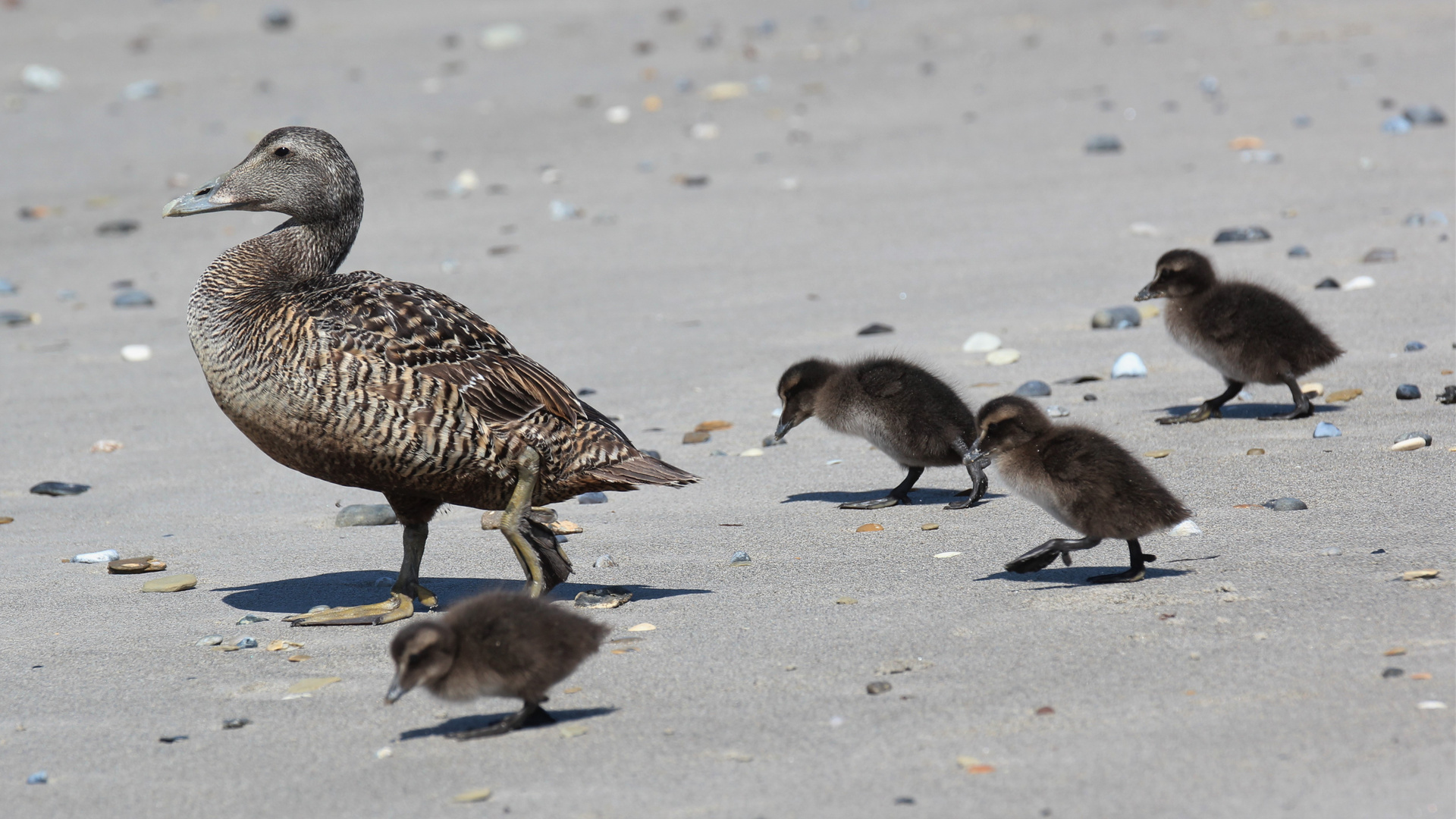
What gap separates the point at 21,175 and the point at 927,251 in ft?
27.8

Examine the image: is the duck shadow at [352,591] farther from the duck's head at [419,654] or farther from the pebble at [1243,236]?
the pebble at [1243,236]

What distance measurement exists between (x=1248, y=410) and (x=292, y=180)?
4.60 m

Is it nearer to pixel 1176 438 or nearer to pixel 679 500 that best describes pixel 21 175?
pixel 679 500

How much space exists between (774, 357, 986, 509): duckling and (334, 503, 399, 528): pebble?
1.83 metres

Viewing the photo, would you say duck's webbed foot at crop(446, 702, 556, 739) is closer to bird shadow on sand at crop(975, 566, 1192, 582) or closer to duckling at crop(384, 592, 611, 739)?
duckling at crop(384, 592, 611, 739)

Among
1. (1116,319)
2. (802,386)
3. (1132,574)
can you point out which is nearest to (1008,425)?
(1132,574)

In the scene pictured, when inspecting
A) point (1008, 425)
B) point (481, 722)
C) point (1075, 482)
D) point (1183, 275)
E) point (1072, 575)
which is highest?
point (1183, 275)

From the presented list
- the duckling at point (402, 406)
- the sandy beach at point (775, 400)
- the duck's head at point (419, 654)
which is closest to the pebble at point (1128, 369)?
the sandy beach at point (775, 400)

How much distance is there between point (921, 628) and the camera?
489 centimetres

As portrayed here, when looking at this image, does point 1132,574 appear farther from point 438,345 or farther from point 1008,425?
point 438,345

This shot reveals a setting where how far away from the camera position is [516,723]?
4.31 metres

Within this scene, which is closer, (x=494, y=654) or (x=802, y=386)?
(x=494, y=654)

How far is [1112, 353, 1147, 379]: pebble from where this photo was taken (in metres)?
8.34

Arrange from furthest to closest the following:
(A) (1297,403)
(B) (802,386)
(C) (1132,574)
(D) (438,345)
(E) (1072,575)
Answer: (A) (1297,403) < (B) (802,386) < (D) (438,345) < (E) (1072,575) < (C) (1132,574)
